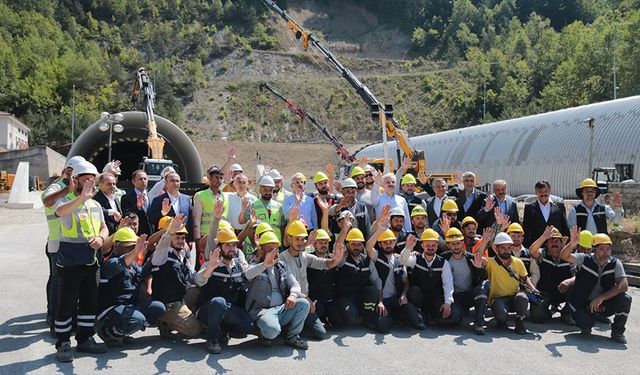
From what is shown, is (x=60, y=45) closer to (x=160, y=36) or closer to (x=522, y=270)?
(x=160, y=36)

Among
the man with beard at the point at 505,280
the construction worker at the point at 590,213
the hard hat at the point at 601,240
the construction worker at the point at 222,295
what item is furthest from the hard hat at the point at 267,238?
the construction worker at the point at 590,213

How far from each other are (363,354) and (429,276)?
1525mm

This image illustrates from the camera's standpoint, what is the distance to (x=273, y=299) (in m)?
6.62

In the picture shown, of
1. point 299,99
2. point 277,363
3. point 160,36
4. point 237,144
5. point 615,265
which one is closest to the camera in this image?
point 277,363

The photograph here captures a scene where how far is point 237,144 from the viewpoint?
2628 inches

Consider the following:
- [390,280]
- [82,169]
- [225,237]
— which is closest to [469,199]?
[390,280]

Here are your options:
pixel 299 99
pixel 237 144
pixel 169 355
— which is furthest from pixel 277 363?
pixel 299 99

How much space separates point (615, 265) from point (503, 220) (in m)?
1.41

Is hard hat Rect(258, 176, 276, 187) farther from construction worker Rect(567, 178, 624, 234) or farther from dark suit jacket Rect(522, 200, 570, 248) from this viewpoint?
construction worker Rect(567, 178, 624, 234)

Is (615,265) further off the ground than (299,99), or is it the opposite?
(299,99)

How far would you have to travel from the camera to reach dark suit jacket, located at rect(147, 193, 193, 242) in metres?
7.41

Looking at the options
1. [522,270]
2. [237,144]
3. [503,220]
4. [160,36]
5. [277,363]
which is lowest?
[277,363]

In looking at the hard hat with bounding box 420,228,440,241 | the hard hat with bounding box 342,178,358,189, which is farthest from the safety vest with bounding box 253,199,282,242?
the hard hat with bounding box 420,228,440,241

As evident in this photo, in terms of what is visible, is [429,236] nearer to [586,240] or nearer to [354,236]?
[354,236]
